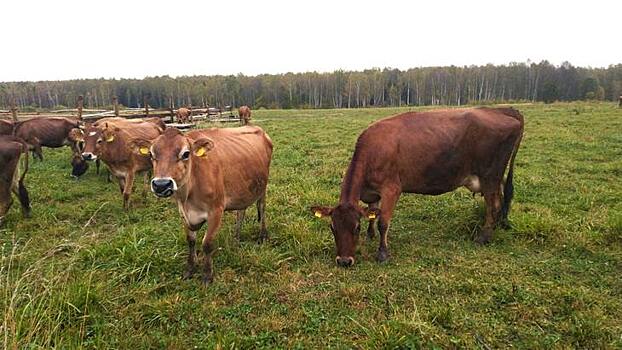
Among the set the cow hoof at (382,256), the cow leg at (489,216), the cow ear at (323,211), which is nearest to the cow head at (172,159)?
the cow ear at (323,211)

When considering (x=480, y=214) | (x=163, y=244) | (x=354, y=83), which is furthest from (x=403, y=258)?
(x=354, y=83)

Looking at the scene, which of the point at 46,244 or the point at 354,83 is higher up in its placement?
the point at 354,83

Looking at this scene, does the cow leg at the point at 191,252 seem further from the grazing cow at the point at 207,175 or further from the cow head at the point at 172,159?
the cow head at the point at 172,159

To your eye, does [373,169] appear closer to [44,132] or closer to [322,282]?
[322,282]

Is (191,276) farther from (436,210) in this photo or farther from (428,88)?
(428,88)

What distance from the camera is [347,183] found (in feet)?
17.9

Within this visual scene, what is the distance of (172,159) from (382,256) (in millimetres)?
3023

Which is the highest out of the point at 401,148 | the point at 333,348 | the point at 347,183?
the point at 401,148

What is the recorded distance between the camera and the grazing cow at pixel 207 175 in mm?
4273

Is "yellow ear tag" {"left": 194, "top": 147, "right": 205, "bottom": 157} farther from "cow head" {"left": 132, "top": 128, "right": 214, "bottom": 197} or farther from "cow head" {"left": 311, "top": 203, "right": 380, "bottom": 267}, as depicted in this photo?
"cow head" {"left": 311, "top": 203, "right": 380, "bottom": 267}

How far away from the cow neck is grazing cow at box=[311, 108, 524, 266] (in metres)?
0.02

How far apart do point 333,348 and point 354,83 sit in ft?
288

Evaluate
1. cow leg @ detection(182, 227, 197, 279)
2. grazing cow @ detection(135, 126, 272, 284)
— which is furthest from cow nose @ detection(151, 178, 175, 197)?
cow leg @ detection(182, 227, 197, 279)

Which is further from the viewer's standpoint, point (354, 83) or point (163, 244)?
point (354, 83)
